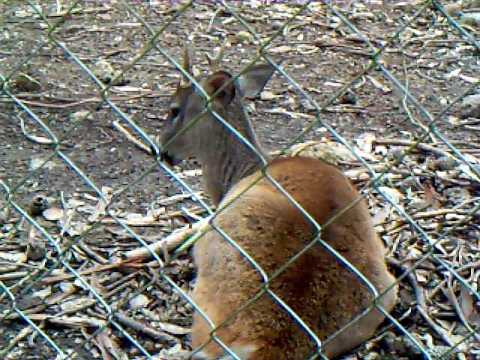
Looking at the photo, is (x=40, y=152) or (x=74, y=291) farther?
(x=40, y=152)

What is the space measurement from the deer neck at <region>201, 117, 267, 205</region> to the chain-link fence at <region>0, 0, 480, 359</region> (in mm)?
111

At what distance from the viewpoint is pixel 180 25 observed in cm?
587

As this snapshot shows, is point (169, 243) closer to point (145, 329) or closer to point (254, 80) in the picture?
point (145, 329)

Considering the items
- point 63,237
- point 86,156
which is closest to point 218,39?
point 86,156

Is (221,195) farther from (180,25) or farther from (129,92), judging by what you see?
(180,25)

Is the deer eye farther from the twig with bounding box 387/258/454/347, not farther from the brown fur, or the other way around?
the twig with bounding box 387/258/454/347

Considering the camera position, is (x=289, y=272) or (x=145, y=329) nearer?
(x=289, y=272)

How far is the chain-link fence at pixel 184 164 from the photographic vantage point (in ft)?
9.93

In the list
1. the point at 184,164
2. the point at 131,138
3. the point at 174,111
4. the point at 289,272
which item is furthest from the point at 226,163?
the point at 289,272

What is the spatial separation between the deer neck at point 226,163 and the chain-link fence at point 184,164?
0.36 feet

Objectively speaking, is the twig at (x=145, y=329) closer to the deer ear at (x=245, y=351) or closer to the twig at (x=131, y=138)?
the deer ear at (x=245, y=351)

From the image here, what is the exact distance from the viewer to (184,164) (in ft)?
15.0

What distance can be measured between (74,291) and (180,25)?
2.86m

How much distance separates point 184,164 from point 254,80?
0.72 m
